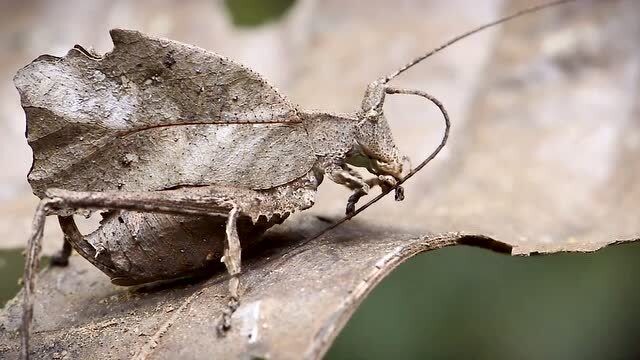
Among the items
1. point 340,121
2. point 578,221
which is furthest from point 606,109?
point 340,121

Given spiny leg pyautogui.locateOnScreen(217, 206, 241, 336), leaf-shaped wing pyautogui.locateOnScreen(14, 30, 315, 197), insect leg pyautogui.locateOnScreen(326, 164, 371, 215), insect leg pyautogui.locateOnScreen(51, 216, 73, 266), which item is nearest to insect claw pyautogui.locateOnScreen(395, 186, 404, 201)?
insect leg pyautogui.locateOnScreen(326, 164, 371, 215)

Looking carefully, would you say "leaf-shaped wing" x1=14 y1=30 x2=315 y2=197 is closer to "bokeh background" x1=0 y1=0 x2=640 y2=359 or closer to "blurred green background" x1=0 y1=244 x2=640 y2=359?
"bokeh background" x1=0 y1=0 x2=640 y2=359

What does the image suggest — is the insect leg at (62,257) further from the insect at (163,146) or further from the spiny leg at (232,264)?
the spiny leg at (232,264)

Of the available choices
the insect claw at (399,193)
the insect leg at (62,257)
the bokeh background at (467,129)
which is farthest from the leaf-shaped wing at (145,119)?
the bokeh background at (467,129)

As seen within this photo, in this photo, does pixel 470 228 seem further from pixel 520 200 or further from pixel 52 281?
pixel 52 281

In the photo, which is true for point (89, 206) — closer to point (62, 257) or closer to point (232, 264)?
point (232, 264)

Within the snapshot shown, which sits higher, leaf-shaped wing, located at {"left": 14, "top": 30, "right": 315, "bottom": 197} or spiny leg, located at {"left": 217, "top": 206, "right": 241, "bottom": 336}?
leaf-shaped wing, located at {"left": 14, "top": 30, "right": 315, "bottom": 197}

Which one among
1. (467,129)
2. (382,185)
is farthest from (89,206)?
(467,129)
